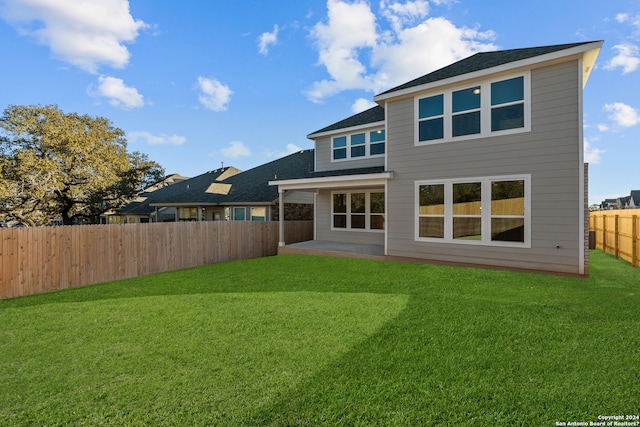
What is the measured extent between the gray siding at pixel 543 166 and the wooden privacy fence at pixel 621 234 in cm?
394

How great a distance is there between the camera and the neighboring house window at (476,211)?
7797 millimetres

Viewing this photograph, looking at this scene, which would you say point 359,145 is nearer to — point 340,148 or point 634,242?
point 340,148

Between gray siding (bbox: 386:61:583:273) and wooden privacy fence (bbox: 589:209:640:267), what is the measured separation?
3943 millimetres

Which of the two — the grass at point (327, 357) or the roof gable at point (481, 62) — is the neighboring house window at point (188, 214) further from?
the roof gable at point (481, 62)

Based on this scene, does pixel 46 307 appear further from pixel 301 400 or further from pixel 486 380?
pixel 486 380

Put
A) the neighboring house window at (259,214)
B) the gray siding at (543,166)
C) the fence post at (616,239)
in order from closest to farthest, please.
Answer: the gray siding at (543,166), the fence post at (616,239), the neighboring house window at (259,214)

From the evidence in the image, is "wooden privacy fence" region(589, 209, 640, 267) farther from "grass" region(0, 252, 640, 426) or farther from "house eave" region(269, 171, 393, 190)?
"house eave" region(269, 171, 393, 190)

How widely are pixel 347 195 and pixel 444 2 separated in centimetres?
791

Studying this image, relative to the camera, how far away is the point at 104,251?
8.45m

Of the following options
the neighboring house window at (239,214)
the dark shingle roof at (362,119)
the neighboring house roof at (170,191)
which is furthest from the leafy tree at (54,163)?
the dark shingle roof at (362,119)

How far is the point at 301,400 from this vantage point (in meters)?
2.62

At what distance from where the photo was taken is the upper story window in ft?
41.3

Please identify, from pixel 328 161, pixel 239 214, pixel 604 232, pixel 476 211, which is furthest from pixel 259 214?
pixel 604 232

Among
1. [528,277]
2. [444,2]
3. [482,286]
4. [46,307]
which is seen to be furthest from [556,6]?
[46,307]
